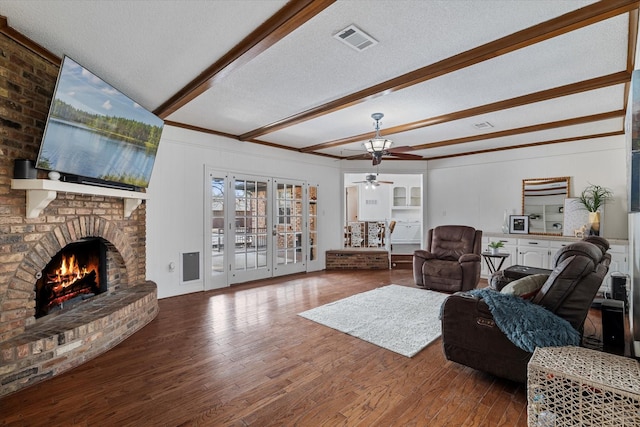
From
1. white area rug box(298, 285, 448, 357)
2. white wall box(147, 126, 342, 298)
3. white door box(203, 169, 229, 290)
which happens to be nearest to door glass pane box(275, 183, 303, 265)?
white wall box(147, 126, 342, 298)

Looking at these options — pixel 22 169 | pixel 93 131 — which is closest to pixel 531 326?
pixel 93 131

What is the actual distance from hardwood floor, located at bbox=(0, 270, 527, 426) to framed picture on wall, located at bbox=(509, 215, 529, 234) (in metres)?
4.11

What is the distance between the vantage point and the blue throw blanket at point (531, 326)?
2139 millimetres

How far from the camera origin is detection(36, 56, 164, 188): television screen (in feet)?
8.11

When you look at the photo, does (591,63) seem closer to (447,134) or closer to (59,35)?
(447,134)

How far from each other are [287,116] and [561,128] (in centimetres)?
423

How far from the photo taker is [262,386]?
240cm

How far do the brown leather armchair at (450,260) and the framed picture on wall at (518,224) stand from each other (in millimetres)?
1246

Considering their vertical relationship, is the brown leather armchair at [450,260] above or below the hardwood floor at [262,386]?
above

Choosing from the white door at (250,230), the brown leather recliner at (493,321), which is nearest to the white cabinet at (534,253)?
the brown leather recliner at (493,321)

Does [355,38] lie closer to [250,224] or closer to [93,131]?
[93,131]

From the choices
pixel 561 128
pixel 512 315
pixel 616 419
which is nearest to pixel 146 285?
pixel 512 315

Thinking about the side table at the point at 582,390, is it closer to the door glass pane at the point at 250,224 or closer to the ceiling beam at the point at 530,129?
the ceiling beam at the point at 530,129

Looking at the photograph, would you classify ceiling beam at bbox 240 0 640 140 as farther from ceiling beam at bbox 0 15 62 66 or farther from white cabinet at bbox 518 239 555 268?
white cabinet at bbox 518 239 555 268
